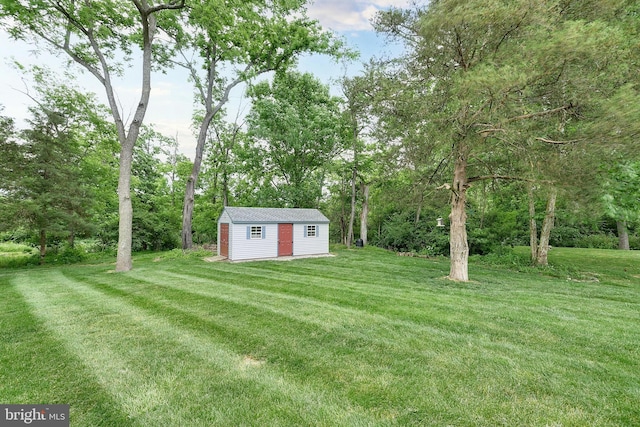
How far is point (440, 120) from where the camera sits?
5.98 metres

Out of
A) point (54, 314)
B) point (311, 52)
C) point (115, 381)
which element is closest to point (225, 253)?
point (54, 314)

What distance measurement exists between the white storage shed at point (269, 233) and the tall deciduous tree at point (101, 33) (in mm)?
3855

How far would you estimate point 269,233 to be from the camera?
13.0 metres

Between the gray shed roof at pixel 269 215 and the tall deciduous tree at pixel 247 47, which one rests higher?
the tall deciduous tree at pixel 247 47

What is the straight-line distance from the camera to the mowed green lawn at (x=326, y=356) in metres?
2.29

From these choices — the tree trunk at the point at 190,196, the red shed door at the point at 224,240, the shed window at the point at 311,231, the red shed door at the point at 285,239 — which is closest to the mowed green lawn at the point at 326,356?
the red shed door at the point at 224,240

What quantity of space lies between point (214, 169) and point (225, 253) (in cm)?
895

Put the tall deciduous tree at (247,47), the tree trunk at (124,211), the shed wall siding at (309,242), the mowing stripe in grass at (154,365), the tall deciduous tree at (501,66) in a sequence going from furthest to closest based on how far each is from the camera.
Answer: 1. the shed wall siding at (309,242)
2. the tall deciduous tree at (247,47)
3. the tree trunk at (124,211)
4. the tall deciduous tree at (501,66)
5. the mowing stripe in grass at (154,365)

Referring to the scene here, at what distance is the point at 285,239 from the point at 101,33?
11487mm

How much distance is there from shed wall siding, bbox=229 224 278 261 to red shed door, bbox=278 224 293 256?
0.73 ft

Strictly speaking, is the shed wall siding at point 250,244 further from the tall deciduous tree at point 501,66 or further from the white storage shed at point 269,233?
the tall deciduous tree at point 501,66

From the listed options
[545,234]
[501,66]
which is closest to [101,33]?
[501,66]

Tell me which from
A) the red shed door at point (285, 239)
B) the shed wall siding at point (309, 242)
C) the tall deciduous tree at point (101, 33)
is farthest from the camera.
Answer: the shed wall siding at point (309, 242)

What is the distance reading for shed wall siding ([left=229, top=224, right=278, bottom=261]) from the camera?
472 inches
